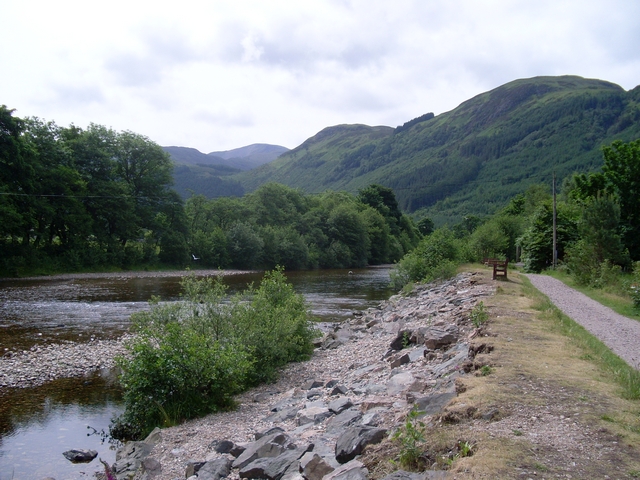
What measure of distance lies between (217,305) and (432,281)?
945 inches

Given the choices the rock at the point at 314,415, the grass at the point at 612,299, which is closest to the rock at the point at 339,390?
the rock at the point at 314,415

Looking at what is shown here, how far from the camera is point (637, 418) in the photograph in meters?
6.70

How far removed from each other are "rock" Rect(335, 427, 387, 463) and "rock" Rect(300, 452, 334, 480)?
0.27m

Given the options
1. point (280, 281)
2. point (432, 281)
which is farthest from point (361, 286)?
point (280, 281)

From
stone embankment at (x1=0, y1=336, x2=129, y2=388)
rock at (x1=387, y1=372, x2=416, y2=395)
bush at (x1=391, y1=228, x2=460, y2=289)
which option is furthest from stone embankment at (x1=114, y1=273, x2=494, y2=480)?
bush at (x1=391, y1=228, x2=460, y2=289)

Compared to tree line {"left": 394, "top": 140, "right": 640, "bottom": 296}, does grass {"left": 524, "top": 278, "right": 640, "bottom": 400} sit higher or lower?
lower

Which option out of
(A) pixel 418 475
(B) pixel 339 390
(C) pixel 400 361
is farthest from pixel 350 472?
(C) pixel 400 361

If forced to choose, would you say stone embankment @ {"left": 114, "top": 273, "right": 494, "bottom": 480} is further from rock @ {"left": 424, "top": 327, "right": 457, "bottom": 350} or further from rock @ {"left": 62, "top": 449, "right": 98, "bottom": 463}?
rock @ {"left": 62, "top": 449, "right": 98, "bottom": 463}

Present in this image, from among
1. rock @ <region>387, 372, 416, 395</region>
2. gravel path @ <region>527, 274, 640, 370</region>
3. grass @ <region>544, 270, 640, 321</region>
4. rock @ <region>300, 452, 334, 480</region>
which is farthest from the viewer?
grass @ <region>544, 270, 640, 321</region>

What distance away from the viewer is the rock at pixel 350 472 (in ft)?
19.7

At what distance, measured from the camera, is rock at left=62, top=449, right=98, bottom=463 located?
10227mm

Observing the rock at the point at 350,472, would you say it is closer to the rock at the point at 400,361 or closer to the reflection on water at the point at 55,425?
the reflection on water at the point at 55,425

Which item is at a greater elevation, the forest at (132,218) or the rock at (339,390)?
the forest at (132,218)

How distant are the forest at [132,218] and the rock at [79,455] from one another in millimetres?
37900
